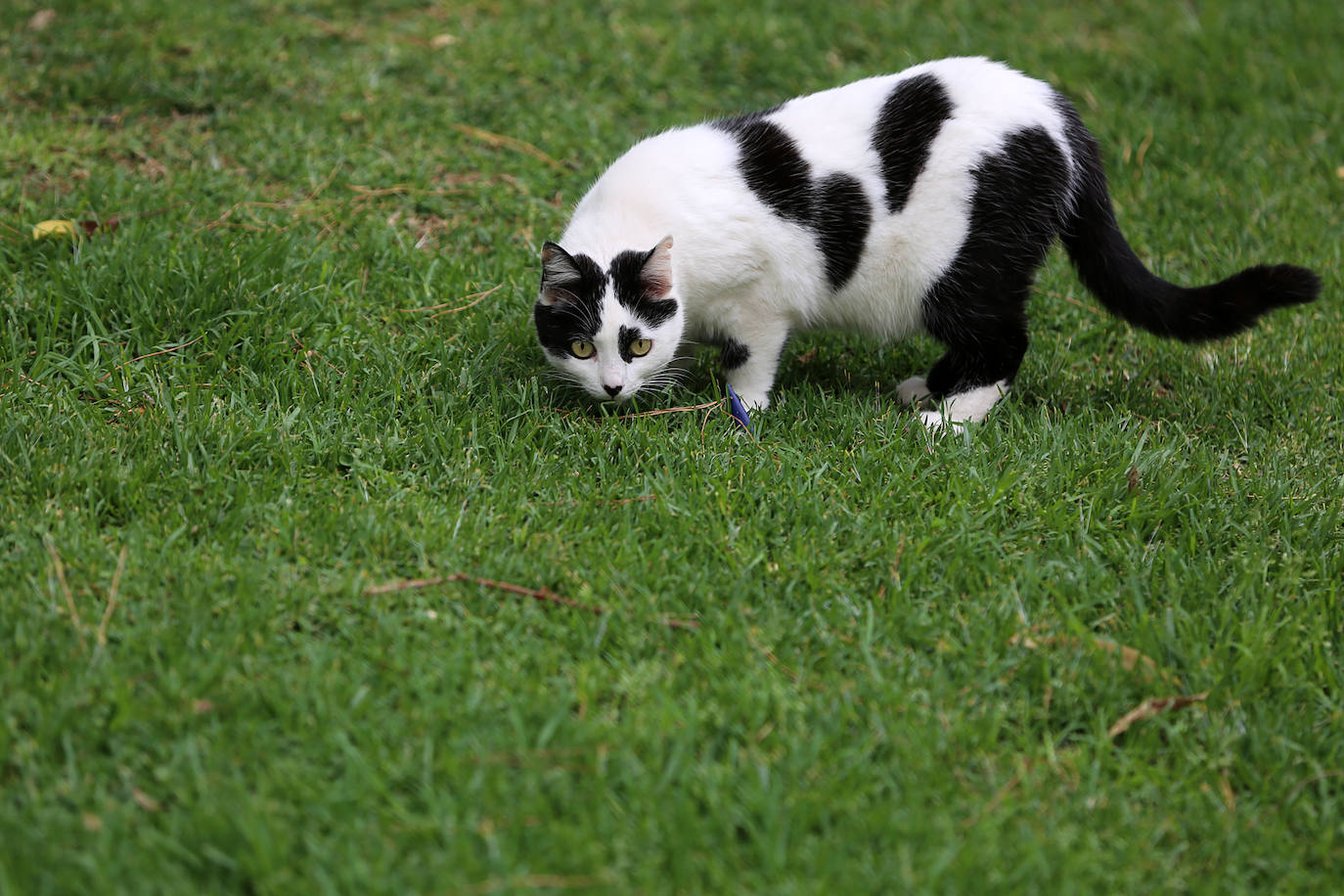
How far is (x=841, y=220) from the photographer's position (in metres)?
3.54

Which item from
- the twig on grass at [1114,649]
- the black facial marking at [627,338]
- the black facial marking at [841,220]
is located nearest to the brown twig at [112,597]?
the black facial marking at [627,338]

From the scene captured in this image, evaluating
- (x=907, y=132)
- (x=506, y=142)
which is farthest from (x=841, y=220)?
(x=506, y=142)

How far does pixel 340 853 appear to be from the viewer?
2004mm

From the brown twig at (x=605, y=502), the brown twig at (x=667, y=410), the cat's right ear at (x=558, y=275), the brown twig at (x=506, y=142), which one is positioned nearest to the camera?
the brown twig at (x=605, y=502)

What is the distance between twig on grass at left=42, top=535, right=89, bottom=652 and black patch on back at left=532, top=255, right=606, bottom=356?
4.87 feet

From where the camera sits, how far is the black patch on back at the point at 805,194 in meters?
3.51

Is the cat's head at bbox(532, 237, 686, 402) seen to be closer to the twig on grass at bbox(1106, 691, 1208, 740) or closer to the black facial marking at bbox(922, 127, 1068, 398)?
the black facial marking at bbox(922, 127, 1068, 398)

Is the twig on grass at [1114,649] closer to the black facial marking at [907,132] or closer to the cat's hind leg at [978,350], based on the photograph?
the cat's hind leg at [978,350]

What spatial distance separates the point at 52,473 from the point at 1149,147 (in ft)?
16.2

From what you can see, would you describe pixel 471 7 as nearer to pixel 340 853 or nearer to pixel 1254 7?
pixel 1254 7

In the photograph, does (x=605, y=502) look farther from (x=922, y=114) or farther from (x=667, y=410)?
(x=922, y=114)

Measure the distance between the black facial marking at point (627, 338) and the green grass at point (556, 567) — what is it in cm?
26

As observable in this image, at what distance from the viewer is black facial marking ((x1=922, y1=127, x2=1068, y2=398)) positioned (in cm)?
345

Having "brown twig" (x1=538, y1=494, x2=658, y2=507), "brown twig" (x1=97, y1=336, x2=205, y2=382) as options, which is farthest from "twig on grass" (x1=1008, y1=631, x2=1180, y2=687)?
"brown twig" (x1=97, y1=336, x2=205, y2=382)
